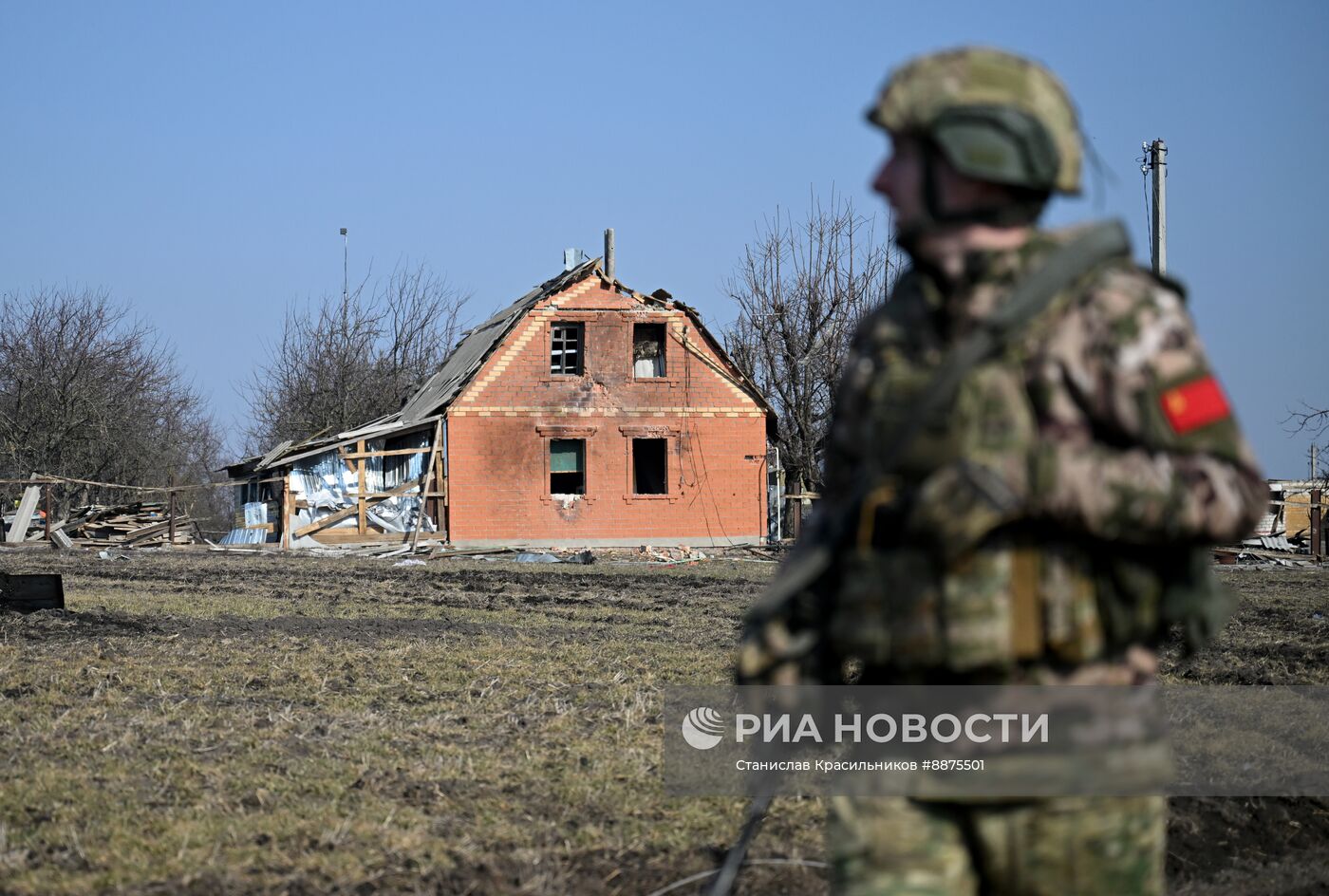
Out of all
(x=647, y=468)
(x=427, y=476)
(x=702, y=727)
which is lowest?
(x=702, y=727)

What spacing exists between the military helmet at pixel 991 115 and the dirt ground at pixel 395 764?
300 centimetres

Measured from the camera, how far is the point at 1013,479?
2238 mm

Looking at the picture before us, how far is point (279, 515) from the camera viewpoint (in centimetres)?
3300

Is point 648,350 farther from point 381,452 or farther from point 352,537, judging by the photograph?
point 352,537

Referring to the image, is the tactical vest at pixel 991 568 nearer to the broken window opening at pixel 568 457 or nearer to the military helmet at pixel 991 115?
the military helmet at pixel 991 115

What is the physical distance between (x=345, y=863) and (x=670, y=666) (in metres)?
5.15

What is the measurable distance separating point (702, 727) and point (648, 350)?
89.1 feet

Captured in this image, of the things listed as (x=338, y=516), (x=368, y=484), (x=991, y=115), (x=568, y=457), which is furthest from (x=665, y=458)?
(x=991, y=115)

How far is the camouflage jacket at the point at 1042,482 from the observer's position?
2.23 meters

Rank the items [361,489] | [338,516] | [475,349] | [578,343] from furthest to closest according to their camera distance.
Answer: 1. [475,349]
2. [578,343]
3. [361,489]
4. [338,516]

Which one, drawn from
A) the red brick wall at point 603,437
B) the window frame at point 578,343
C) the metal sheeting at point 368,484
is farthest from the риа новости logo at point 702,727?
the window frame at point 578,343

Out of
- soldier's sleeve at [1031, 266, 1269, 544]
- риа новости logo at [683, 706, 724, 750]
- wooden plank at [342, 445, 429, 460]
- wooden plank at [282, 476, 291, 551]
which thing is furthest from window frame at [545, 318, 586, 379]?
soldier's sleeve at [1031, 266, 1269, 544]

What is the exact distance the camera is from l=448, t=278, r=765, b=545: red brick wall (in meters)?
31.9

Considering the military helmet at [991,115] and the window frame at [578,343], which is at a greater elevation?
the window frame at [578,343]
